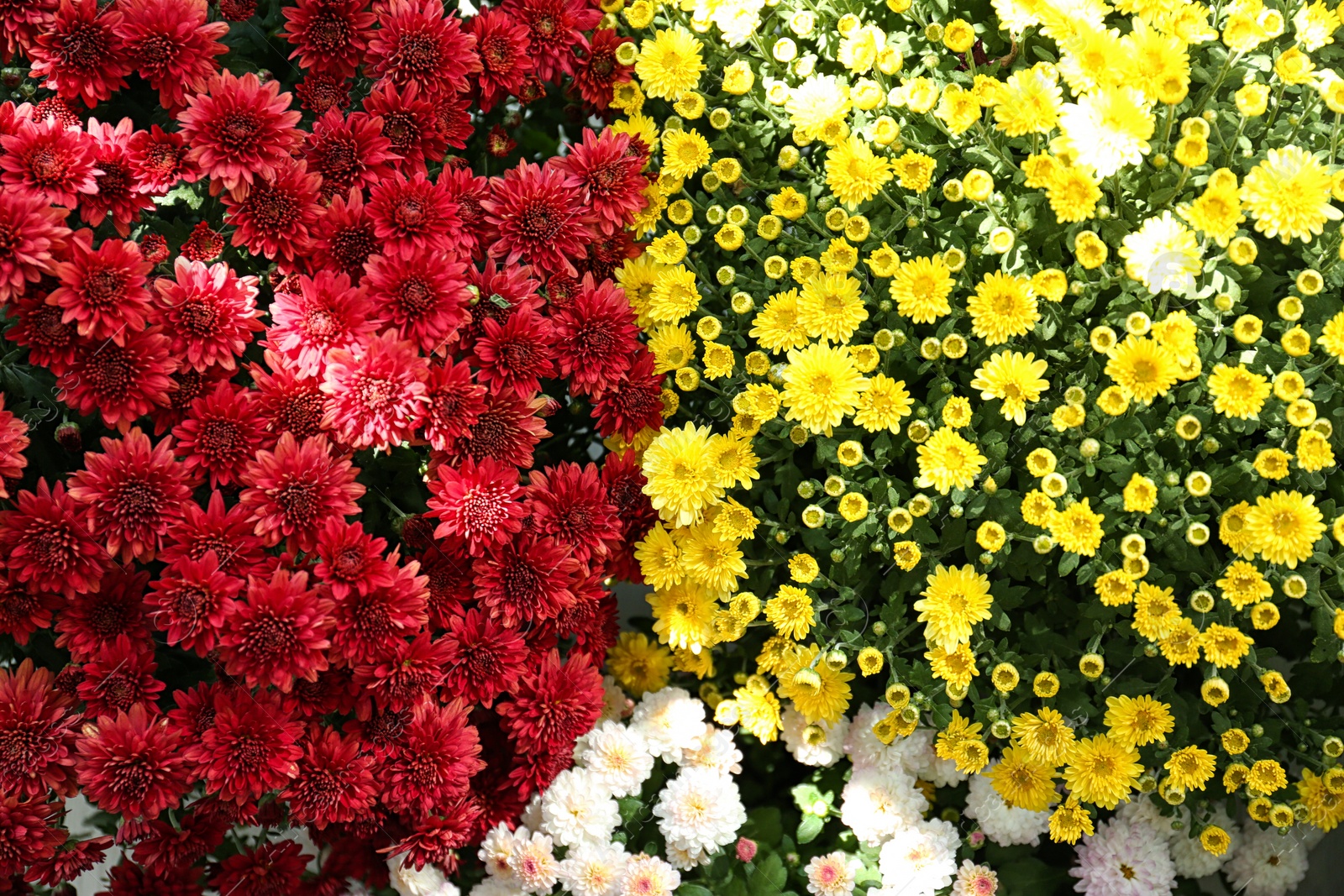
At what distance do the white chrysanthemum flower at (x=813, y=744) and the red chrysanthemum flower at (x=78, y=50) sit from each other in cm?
109

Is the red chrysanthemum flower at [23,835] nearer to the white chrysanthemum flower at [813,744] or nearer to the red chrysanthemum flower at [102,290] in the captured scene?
the red chrysanthemum flower at [102,290]

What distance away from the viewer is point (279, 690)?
3.45ft

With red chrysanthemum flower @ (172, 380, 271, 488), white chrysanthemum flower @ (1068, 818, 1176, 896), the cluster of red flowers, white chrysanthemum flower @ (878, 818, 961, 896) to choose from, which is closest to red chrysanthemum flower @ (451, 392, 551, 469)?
the cluster of red flowers

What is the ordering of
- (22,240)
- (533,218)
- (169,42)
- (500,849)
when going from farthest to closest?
1. (500,849)
2. (533,218)
3. (169,42)
4. (22,240)

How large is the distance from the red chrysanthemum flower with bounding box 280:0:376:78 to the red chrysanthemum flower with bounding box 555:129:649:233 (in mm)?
266

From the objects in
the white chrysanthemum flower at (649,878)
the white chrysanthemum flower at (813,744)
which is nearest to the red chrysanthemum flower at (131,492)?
the white chrysanthemum flower at (649,878)

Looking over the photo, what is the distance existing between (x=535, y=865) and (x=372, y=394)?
62 centimetres

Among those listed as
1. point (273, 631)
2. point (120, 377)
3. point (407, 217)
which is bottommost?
point (273, 631)

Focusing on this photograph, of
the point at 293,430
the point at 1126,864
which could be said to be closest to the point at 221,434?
the point at 293,430

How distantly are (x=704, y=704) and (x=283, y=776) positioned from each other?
0.62m

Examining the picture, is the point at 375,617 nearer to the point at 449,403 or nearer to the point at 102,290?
the point at 449,403

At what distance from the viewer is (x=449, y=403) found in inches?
41.5

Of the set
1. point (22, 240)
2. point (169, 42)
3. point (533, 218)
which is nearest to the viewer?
point (22, 240)

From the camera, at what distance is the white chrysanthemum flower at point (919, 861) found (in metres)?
1.26
